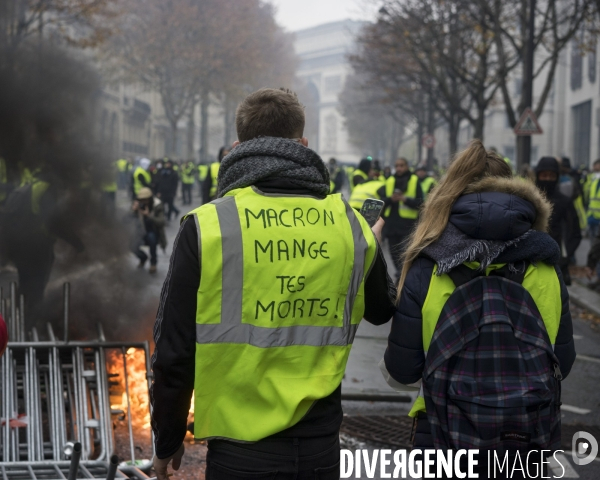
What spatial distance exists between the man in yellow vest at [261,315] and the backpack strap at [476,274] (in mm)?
285

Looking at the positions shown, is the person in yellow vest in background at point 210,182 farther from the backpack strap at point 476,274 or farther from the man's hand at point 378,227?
the backpack strap at point 476,274

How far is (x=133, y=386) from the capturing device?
203 inches

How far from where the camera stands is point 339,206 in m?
2.42

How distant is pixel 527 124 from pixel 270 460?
47.6ft

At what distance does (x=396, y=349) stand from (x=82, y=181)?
5006mm

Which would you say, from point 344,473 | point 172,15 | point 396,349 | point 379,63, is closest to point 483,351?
point 396,349

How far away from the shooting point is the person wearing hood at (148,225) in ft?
41.4

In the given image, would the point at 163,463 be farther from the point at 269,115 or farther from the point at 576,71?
the point at 576,71

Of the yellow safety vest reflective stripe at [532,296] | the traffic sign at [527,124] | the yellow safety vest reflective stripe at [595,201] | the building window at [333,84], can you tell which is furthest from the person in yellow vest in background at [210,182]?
the building window at [333,84]

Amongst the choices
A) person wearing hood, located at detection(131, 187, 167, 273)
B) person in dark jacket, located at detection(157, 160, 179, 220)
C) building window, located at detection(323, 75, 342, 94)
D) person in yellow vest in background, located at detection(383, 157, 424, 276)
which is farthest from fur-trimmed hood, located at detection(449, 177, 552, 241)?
building window, located at detection(323, 75, 342, 94)

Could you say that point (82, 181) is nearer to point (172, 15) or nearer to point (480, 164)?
point (480, 164)

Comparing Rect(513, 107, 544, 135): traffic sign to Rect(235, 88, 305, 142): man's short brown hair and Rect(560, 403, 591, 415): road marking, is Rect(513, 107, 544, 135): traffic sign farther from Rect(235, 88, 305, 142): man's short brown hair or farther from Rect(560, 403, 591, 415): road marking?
Rect(235, 88, 305, 142): man's short brown hair

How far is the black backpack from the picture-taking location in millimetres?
2338

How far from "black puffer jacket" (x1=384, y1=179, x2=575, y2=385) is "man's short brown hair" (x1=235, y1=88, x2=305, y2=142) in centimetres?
55
